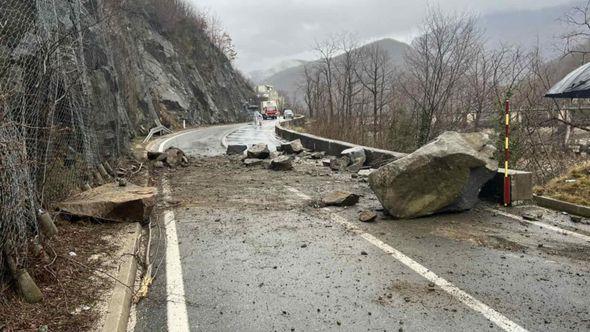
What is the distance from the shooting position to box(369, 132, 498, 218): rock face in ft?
23.6

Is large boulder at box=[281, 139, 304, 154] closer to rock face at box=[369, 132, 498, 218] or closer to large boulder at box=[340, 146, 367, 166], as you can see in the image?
large boulder at box=[340, 146, 367, 166]

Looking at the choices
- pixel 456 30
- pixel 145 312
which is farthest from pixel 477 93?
pixel 145 312

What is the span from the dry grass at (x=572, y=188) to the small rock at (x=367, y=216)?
331cm

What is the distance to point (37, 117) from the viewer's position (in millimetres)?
6395

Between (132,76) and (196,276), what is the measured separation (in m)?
25.4

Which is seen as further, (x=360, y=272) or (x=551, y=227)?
(x=551, y=227)

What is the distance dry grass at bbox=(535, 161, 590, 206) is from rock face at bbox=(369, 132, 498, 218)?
1.72 meters

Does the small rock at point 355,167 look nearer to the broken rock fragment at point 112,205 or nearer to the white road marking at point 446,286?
the white road marking at point 446,286

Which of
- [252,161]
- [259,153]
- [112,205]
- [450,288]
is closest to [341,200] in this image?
[112,205]

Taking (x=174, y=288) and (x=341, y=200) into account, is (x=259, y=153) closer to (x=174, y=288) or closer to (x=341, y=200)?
(x=341, y=200)

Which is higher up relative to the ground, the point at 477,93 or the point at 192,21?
the point at 192,21

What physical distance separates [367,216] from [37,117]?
4769mm

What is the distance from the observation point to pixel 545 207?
7.88 meters

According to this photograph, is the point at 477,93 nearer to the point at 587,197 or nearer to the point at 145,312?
the point at 587,197
